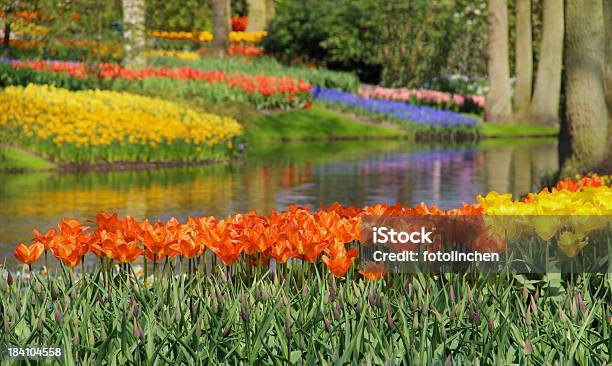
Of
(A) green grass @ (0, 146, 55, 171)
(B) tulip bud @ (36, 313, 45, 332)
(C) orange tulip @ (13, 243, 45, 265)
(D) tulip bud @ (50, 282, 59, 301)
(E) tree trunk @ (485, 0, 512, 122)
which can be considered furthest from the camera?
(E) tree trunk @ (485, 0, 512, 122)

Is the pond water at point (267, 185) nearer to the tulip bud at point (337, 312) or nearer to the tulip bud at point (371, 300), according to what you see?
the tulip bud at point (337, 312)

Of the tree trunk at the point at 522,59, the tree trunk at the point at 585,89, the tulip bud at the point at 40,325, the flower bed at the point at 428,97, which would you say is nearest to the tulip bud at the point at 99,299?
the tulip bud at the point at 40,325

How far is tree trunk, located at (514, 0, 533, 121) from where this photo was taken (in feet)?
121

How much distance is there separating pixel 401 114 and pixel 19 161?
15.5m

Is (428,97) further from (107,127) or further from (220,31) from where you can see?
(107,127)

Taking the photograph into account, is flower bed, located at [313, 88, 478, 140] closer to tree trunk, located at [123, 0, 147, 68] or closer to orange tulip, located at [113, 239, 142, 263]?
tree trunk, located at [123, 0, 147, 68]

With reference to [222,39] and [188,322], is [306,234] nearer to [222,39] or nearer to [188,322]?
[188,322]

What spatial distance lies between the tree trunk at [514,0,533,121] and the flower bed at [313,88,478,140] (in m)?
3.24

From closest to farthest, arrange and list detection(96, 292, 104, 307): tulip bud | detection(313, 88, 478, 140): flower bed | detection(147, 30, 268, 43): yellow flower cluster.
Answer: detection(96, 292, 104, 307): tulip bud < detection(313, 88, 478, 140): flower bed < detection(147, 30, 268, 43): yellow flower cluster

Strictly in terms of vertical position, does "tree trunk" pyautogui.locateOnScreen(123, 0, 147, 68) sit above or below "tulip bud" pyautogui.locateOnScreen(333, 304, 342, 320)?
above

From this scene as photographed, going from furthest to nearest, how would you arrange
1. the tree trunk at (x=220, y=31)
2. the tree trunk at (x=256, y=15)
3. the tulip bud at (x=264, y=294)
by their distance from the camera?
1. the tree trunk at (x=256, y=15)
2. the tree trunk at (x=220, y=31)
3. the tulip bud at (x=264, y=294)

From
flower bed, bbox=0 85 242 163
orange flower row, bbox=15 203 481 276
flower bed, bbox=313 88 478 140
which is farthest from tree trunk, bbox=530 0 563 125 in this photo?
orange flower row, bbox=15 203 481 276

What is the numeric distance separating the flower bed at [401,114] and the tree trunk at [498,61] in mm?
1918

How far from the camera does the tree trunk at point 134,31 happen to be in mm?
30500
